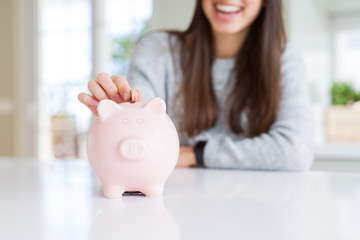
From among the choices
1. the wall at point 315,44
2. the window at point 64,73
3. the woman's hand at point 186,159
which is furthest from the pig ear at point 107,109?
the window at point 64,73

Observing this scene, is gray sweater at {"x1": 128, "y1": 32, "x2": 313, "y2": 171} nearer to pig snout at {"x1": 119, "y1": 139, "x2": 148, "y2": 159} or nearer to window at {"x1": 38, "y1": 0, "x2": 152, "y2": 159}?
pig snout at {"x1": 119, "y1": 139, "x2": 148, "y2": 159}

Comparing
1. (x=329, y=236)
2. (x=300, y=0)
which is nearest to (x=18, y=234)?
(x=329, y=236)

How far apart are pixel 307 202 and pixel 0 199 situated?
433 mm

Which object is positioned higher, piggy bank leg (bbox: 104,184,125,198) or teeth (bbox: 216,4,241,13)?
teeth (bbox: 216,4,241,13)

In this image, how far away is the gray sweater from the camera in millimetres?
1025

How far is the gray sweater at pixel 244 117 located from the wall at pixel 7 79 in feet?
10.0

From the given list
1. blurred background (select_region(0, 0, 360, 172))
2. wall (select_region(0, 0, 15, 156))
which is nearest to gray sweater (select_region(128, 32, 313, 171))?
blurred background (select_region(0, 0, 360, 172))

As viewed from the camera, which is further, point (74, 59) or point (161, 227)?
point (74, 59)

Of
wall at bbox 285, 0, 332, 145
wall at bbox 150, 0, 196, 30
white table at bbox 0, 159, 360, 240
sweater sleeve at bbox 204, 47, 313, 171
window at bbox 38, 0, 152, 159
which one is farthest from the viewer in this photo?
window at bbox 38, 0, 152, 159

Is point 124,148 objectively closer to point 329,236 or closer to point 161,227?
point 161,227

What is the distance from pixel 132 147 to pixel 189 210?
0.11m

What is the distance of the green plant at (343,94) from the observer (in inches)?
95.6

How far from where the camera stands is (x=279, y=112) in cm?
119

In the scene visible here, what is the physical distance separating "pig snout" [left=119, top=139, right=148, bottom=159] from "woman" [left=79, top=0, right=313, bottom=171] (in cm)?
52
